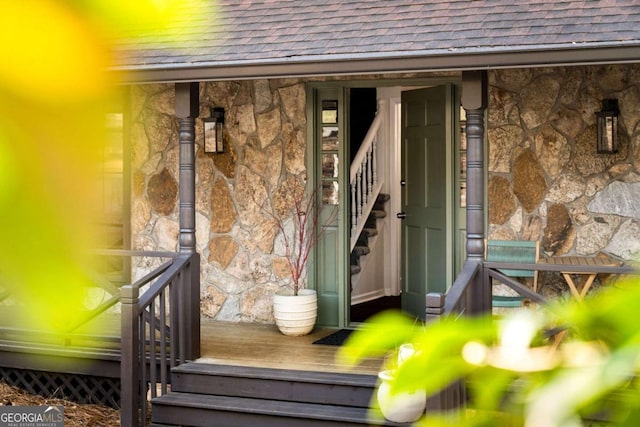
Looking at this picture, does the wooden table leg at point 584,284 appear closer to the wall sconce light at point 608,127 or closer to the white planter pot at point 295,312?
the wall sconce light at point 608,127

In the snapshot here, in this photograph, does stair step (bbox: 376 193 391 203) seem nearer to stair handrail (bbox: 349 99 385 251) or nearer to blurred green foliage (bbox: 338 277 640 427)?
stair handrail (bbox: 349 99 385 251)

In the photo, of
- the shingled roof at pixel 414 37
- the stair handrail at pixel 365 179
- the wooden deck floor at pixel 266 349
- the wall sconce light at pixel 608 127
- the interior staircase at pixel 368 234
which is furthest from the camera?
the interior staircase at pixel 368 234

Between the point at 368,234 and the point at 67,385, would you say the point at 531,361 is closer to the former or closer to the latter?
the point at 67,385

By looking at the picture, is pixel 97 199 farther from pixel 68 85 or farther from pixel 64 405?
pixel 64 405

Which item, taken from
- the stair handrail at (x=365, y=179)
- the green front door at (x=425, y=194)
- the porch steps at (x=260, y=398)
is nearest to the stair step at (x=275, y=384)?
the porch steps at (x=260, y=398)

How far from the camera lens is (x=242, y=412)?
591 cm

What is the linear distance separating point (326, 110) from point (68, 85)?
7152mm

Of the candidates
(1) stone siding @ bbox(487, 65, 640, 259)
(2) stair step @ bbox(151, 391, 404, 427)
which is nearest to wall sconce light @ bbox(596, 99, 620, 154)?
(1) stone siding @ bbox(487, 65, 640, 259)

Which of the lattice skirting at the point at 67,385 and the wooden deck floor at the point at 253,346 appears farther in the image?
the lattice skirting at the point at 67,385

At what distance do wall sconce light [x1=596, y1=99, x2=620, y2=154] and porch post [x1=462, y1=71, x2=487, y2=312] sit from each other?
1377mm

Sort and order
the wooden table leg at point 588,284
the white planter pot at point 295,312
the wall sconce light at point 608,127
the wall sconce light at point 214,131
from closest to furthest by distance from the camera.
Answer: the wooden table leg at point 588,284
the wall sconce light at point 608,127
the white planter pot at point 295,312
the wall sconce light at point 214,131

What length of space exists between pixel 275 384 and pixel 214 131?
8.74ft

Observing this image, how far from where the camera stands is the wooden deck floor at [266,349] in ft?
20.8

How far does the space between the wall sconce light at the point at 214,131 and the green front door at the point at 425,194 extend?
63.3 inches
